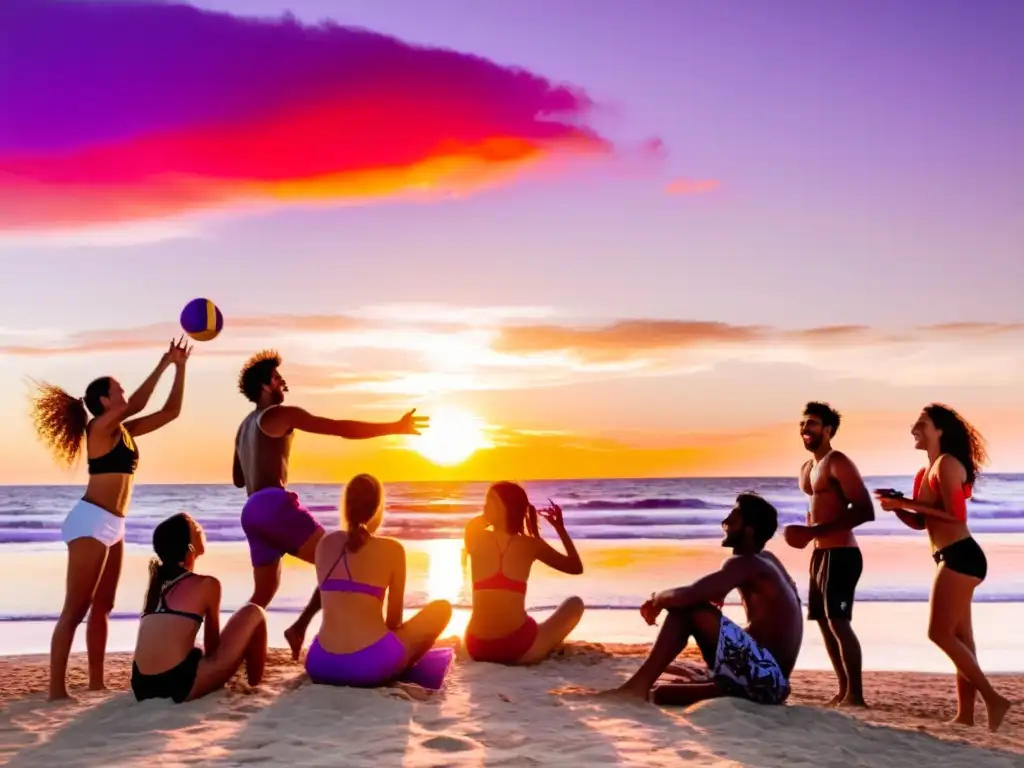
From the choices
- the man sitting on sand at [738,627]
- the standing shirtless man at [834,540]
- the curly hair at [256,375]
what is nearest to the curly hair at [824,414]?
the standing shirtless man at [834,540]

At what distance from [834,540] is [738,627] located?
3.85ft

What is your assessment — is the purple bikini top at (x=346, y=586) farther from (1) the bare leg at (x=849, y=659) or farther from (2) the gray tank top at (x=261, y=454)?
(1) the bare leg at (x=849, y=659)

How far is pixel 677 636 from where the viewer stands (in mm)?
5758

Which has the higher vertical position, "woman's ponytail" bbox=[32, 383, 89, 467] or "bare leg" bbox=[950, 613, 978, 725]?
"woman's ponytail" bbox=[32, 383, 89, 467]

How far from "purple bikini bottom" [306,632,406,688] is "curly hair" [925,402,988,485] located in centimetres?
355

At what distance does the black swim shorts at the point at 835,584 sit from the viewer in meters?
6.48

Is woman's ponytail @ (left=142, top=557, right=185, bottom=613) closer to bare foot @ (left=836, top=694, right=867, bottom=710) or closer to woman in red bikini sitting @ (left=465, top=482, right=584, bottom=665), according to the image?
woman in red bikini sitting @ (left=465, top=482, right=584, bottom=665)

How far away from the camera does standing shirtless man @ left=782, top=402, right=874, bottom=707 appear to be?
6.48 metres

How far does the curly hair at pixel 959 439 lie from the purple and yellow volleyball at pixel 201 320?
497 cm

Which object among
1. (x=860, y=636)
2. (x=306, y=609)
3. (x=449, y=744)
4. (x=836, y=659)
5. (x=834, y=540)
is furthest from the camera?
(x=860, y=636)

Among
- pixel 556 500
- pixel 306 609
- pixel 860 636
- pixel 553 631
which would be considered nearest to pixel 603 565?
pixel 860 636

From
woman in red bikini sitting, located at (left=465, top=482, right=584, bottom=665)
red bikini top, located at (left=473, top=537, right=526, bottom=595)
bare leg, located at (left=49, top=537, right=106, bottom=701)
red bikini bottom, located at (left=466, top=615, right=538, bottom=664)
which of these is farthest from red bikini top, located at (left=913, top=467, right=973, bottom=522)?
bare leg, located at (left=49, top=537, right=106, bottom=701)

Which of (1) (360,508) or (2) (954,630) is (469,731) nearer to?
(1) (360,508)

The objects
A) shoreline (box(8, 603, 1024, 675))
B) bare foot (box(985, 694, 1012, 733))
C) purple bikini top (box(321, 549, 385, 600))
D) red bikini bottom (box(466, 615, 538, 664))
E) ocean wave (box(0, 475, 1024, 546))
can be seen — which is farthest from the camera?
ocean wave (box(0, 475, 1024, 546))
